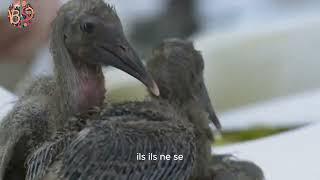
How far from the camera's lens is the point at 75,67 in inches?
24.9

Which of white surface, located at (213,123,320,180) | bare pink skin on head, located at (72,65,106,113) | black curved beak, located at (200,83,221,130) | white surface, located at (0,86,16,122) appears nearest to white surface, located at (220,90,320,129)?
white surface, located at (213,123,320,180)

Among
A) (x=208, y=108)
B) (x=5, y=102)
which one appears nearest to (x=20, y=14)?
(x=5, y=102)

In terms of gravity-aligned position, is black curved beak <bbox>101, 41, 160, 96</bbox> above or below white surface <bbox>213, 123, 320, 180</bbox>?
above

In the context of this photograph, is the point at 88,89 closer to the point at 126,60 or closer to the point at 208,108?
the point at 126,60

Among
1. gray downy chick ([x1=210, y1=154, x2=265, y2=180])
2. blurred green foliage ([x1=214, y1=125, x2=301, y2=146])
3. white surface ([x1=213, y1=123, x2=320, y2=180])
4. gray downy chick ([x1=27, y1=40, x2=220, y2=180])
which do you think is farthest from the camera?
blurred green foliage ([x1=214, y1=125, x2=301, y2=146])

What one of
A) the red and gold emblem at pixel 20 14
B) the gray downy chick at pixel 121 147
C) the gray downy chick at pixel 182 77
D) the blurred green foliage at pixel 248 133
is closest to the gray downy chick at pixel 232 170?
the gray downy chick at pixel 182 77

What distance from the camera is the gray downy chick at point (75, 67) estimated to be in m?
0.62

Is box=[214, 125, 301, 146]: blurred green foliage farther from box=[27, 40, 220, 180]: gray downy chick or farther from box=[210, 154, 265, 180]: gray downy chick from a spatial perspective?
box=[27, 40, 220, 180]: gray downy chick

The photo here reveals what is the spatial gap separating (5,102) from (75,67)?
231 millimetres

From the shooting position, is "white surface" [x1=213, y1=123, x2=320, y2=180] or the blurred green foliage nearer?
"white surface" [x1=213, y1=123, x2=320, y2=180]

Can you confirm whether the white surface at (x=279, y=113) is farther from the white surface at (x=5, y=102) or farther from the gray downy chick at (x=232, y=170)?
the white surface at (x=5, y=102)

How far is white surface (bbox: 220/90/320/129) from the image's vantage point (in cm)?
123

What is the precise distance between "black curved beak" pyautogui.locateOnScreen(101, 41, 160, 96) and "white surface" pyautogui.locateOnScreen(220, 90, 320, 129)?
61cm

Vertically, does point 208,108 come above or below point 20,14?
below
